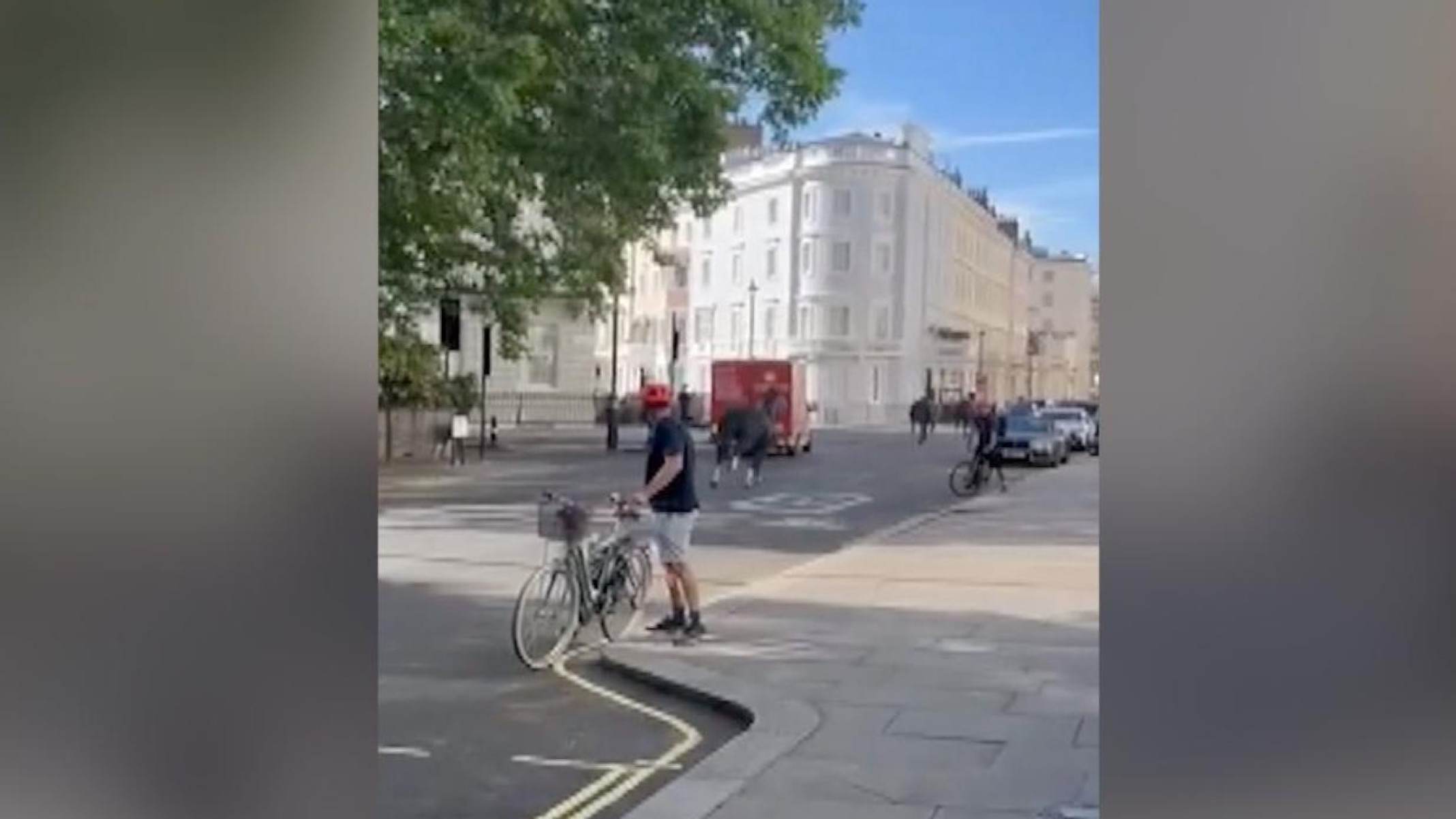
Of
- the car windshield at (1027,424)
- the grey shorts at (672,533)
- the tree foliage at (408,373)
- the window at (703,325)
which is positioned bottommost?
the grey shorts at (672,533)

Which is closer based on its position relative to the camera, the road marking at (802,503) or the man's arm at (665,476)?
the man's arm at (665,476)

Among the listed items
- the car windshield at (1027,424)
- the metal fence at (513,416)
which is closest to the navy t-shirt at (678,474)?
the metal fence at (513,416)

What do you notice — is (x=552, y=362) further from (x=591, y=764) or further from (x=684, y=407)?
(x=591, y=764)

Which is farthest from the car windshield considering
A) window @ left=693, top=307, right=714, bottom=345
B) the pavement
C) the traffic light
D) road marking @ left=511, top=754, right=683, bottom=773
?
road marking @ left=511, top=754, right=683, bottom=773

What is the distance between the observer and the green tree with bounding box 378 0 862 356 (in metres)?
13.0

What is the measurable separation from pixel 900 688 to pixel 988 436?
57.8ft

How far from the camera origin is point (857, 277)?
3359 centimetres

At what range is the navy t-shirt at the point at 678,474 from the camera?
880cm

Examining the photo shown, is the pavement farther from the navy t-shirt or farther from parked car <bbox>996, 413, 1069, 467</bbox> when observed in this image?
parked car <bbox>996, 413, 1069, 467</bbox>

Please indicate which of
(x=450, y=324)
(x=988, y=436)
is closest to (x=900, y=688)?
(x=988, y=436)

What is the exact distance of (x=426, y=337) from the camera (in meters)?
31.9

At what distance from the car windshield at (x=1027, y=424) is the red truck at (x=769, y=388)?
5.12 meters
